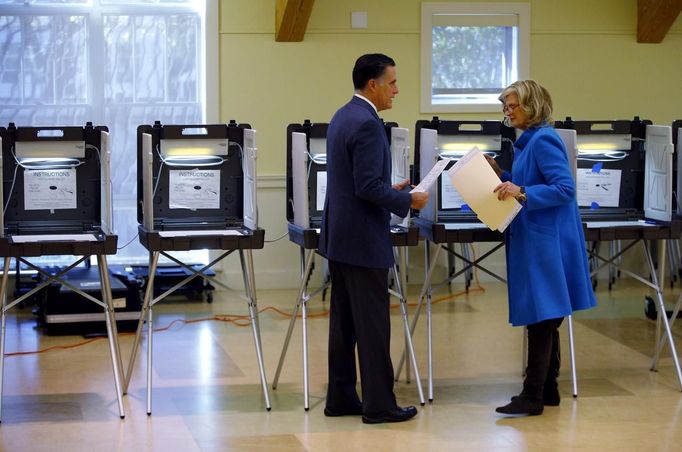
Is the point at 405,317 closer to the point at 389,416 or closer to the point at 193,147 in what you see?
the point at 389,416

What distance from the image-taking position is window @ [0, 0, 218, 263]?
22.7ft

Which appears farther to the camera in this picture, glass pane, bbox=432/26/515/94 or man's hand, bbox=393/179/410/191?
glass pane, bbox=432/26/515/94

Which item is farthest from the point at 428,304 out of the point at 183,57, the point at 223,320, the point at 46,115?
the point at 46,115

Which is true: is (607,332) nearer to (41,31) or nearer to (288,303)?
(288,303)

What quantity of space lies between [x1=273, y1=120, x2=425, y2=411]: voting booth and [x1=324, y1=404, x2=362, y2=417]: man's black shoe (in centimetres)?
11

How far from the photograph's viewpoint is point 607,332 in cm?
593

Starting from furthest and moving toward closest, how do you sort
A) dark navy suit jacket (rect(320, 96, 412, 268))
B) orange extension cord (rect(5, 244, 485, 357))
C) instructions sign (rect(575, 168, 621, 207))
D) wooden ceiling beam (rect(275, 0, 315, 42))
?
wooden ceiling beam (rect(275, 0, 315, 42)) → orange extension cord (rect(5, 244, 485, 357)) → instructions sign (rect(575, 168, 621, 207)) → dark navy suit jacket (rect(320, 96, 412, 268))

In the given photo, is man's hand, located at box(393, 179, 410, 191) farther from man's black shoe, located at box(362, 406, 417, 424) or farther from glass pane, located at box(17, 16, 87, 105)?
glass pane, located at box(17, 16, 87, 105)

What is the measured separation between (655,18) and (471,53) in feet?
3.94

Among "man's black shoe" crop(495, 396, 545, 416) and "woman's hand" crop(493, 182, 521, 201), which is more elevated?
"woman's hand" crop(493, 182, 521, 201)

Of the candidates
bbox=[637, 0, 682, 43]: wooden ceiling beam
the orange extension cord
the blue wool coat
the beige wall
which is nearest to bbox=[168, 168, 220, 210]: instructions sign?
the blue wool coat

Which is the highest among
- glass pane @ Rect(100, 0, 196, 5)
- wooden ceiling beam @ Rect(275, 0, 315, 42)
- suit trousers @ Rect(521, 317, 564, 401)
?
glass pane @ Rect(100, 0, 196, 5)

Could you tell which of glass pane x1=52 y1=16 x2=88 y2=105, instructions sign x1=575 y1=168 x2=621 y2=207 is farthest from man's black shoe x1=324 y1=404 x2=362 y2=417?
glass pane x1=52 y1=16 x2=88 y2=105

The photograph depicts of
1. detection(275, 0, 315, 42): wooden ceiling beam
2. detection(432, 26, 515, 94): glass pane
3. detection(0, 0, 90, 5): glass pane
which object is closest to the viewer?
detection(275, 0, 315, 42): wooden ceiling beam
